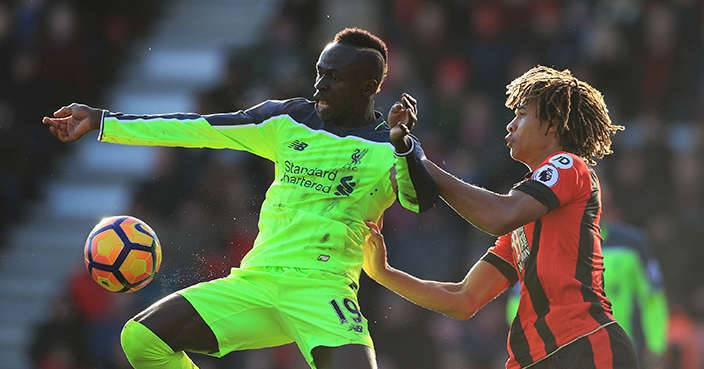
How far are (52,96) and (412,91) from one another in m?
4.42

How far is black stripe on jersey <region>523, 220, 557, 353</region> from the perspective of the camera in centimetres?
369

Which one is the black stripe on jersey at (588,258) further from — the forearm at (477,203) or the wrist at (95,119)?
the wrist at (95,119)

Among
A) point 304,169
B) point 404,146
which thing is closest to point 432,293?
point 304,169

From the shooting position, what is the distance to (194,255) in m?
7.92

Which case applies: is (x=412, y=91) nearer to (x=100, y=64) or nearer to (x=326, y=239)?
(x=100, y=64)

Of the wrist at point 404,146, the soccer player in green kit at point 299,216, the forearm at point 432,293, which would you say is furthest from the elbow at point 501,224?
the forearm at point 432,293

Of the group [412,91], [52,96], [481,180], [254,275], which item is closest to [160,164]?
[52,96]

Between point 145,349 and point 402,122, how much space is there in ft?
5.54

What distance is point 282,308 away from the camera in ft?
13.3

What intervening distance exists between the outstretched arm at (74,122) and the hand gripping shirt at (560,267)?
7.54ft

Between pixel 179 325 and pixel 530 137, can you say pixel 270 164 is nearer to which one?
pixel 179 325

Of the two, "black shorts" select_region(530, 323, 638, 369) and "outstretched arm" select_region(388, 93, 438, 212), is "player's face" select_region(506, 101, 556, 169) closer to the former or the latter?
"outstretched arm" select_region(388, 93, 438, 212)

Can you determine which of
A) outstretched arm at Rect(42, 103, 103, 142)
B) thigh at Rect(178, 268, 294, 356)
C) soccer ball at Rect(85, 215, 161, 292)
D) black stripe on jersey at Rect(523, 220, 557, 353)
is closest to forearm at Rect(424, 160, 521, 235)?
black stripe on jersey at Rect(523, 220, 557, 353)

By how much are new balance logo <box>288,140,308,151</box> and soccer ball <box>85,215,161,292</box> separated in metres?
1.02
